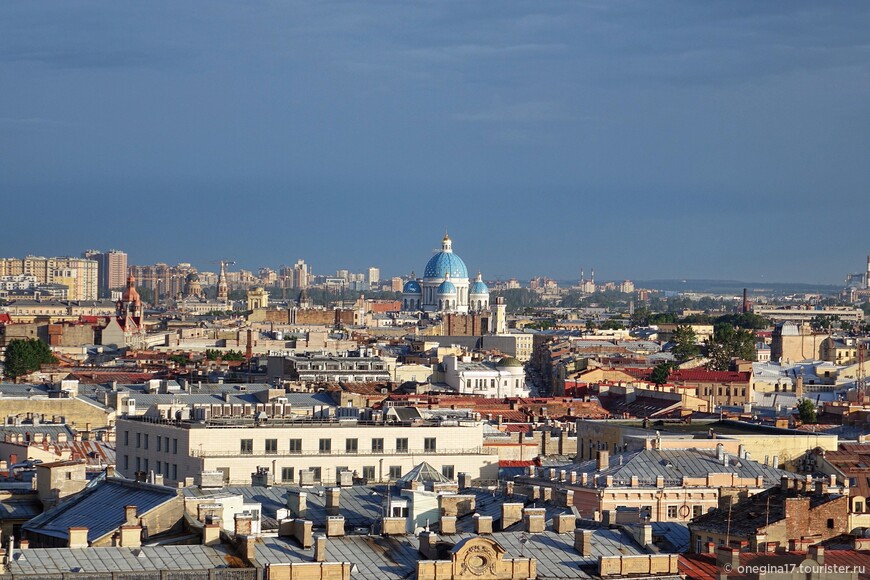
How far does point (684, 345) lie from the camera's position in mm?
150875

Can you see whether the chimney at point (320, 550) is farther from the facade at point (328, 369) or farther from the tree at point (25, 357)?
the tree at point (25, 357)

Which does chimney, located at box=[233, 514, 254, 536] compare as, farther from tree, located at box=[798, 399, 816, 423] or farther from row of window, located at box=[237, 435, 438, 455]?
tree, located at box=[798, 399, 816, 423]

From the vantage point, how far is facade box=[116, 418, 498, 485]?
1854 inches

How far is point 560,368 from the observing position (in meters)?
129

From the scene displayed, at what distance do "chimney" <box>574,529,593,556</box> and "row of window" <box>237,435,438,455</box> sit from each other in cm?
1969

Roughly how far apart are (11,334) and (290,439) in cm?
10963

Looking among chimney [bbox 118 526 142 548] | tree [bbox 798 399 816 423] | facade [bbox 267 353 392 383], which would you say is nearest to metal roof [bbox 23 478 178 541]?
chimney [bbox 118 526 142 548]

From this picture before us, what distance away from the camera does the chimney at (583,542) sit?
28.2 meters

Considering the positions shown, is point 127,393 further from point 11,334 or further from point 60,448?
point 11,334

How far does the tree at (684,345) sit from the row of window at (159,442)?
9224cm

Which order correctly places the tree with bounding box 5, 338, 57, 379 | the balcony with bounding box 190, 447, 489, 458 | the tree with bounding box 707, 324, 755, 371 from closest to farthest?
the balcony with bounding box 190, 447, 489, 458
the tree with bounding box 5, 338, 57, 379
the tree with bounding box 707, 324, 755, 371

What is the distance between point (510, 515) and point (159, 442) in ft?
61.4

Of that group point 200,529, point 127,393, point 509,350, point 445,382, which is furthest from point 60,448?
point 509,350

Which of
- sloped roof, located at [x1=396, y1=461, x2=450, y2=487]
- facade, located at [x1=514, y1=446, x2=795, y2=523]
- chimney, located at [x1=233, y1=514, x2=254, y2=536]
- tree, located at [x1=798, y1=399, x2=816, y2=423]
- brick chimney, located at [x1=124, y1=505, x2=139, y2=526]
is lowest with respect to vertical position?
tree, located at [x1=798, y1=399, x2=816, y2=423]
